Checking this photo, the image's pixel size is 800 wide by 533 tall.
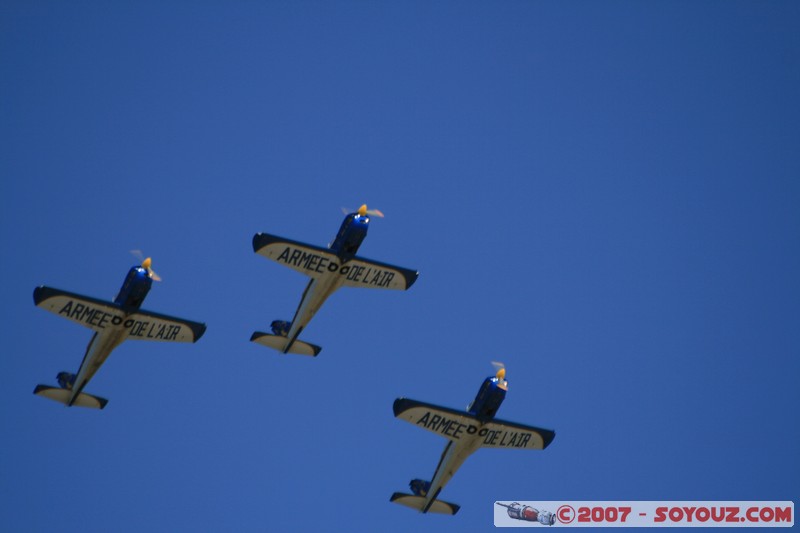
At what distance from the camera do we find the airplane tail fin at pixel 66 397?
34844mm

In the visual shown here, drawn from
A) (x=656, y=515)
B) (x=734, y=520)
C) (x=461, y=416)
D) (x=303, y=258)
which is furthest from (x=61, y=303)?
(x=734, y=520)

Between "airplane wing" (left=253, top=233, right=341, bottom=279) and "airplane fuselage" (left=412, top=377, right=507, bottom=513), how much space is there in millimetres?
5562

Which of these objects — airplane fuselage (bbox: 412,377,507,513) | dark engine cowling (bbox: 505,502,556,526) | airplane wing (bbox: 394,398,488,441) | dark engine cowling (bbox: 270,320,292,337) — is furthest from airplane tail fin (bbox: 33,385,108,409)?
dark engine cowling (bbox: 505,502,556,526)

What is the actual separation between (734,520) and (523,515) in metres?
6.80

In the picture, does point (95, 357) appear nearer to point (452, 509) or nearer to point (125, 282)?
point (125, 282)

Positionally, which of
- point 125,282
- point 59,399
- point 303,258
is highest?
point 303,258

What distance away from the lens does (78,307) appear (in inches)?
1312

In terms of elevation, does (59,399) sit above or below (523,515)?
below

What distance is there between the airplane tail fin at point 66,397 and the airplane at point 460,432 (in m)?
8.86

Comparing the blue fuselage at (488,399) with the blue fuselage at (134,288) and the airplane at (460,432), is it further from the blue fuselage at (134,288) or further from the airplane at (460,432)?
the blue fuselage at (134,288)

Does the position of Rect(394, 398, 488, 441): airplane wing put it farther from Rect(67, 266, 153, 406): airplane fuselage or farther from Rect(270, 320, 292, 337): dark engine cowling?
Rect(67, 266, 153, 406): airplane fuselage

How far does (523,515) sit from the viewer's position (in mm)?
39062

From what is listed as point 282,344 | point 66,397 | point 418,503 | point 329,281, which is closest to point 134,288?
point 66,397

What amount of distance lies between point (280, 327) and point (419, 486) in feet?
21.2
